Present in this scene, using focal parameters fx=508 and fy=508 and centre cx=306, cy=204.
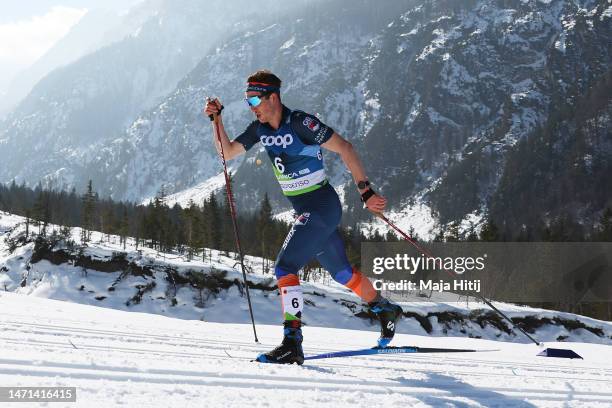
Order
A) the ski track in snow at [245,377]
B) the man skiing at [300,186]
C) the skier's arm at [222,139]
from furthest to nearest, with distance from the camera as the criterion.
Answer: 1. the skier's arm at [222,139]
2. the man skiing at [300,186]
3. the ski track in snow at [245,377]

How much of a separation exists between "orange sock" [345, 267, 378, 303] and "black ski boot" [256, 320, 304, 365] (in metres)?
0.83

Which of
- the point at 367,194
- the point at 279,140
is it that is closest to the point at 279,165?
the point at 279,140

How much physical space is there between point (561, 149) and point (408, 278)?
142 m

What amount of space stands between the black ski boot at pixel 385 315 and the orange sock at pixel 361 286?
0.09 m

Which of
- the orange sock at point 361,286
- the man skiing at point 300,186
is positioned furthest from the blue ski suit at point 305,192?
the orange sock at point 361,286

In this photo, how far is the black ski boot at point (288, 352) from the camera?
4391mm

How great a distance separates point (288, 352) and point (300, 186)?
5.04 feet

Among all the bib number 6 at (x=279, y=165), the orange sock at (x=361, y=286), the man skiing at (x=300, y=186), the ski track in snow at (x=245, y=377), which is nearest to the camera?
the ski track in snow at (x=245, y=377)

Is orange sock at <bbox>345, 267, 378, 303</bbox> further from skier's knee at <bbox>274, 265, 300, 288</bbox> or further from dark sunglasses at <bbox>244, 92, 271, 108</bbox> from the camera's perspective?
dark sunglasses at <bbox>244, 92, 271, 108</bbox>

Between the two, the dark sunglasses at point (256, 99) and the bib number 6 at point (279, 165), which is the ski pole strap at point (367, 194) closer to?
the bib number 6 at point (279, 165)

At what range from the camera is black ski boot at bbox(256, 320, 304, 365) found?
14.4ft

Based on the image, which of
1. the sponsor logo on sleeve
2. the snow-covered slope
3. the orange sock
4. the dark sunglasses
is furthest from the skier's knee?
the snow-covered slope

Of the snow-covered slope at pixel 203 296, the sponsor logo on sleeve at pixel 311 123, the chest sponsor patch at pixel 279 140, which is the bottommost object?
the snow-covered slope at pixel 203 296

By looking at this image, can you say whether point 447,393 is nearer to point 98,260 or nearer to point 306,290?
point 306,290
